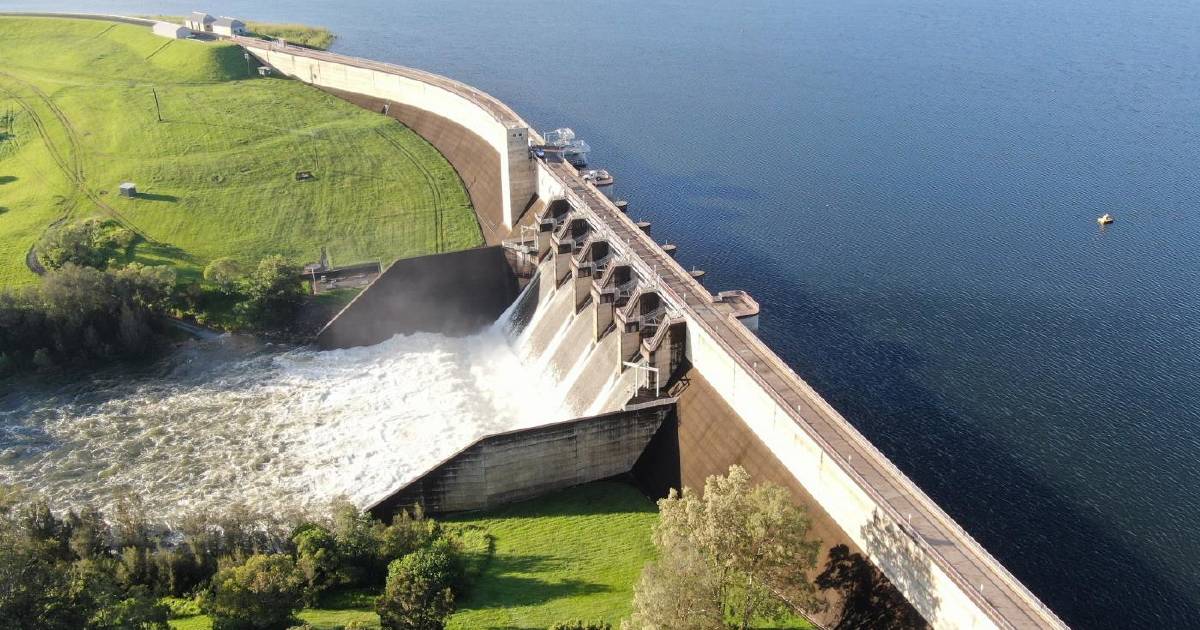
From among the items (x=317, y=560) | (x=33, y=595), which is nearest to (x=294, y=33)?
(x=317, y=560)

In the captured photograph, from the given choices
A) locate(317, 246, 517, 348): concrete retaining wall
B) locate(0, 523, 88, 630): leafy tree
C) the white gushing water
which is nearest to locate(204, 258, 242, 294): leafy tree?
the white gushing water

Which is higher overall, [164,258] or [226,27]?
[226,27]

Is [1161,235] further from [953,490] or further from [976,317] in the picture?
[953,490]

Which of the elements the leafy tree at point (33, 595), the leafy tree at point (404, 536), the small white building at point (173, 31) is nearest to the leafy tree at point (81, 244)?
the leafy tree at point (404, 536)

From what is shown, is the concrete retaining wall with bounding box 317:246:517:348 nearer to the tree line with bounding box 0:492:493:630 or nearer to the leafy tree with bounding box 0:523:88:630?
the tree line with bounding box 0:492:493:630

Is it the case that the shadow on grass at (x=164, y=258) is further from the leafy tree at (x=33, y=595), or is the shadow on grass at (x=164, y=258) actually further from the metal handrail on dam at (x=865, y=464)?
the leafy tree at (x=33, y=595)

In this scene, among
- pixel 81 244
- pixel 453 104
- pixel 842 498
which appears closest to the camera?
pixel 842 498

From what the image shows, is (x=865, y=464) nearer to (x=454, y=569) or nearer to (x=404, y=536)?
(x=454, y=569)
